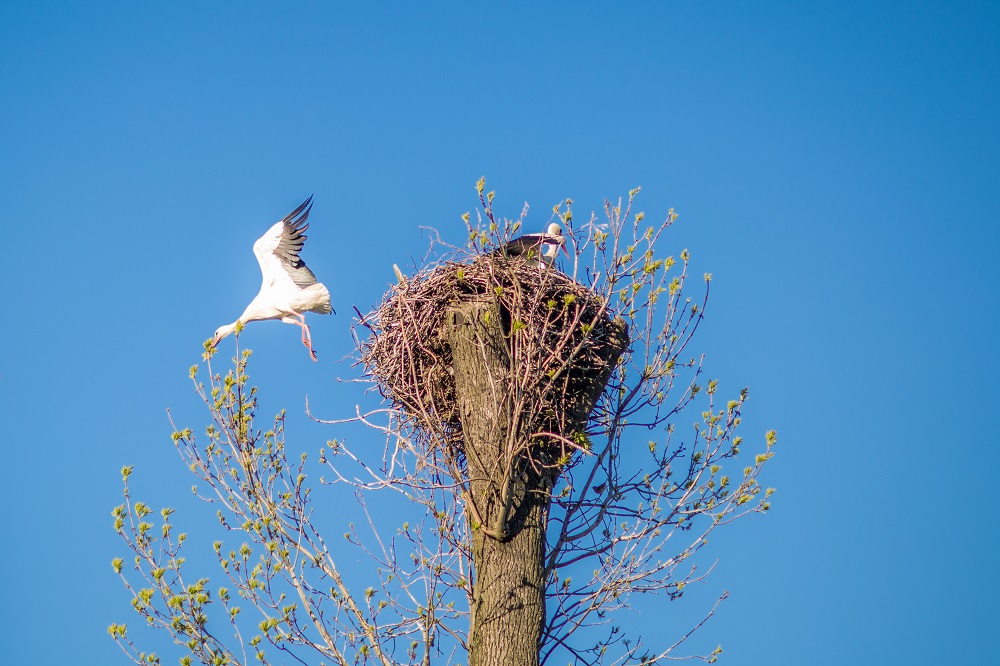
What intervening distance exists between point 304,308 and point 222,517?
4.67 metres

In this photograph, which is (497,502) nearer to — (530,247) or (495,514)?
(495,514)

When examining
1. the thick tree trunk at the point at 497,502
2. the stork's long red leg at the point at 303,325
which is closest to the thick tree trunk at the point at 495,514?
the thick tree trunk at the point at 497,502

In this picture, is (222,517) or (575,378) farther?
(575,378)

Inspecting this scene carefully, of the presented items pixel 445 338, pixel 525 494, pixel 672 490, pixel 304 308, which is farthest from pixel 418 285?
pixel 304 308

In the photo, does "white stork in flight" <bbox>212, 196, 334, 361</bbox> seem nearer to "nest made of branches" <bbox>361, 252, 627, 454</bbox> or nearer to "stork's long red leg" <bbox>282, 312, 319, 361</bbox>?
"stork's long red leg" <bbox>282, 312, 319, 361</bbox>

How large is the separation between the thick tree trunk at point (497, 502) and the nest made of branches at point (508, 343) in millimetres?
109

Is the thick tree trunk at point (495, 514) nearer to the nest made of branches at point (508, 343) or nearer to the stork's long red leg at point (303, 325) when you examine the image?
the nest made of branches at point (508, 343)

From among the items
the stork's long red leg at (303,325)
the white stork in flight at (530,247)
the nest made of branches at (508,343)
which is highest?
the stork's long red leg at (303,325)

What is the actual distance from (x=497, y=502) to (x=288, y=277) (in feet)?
17.1

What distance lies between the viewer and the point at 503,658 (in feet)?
17.5

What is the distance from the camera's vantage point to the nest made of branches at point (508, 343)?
18.6 ft

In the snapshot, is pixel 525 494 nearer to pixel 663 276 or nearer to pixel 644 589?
pixel 644 589

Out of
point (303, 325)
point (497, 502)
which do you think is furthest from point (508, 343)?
point (303, 325)

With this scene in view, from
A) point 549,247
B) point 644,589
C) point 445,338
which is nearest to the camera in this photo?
point 644,589
